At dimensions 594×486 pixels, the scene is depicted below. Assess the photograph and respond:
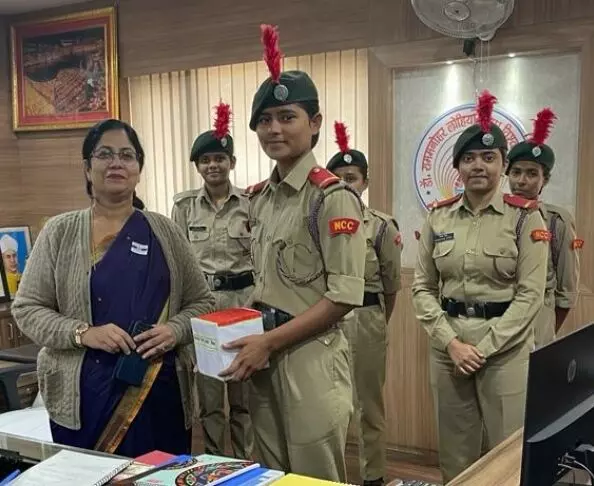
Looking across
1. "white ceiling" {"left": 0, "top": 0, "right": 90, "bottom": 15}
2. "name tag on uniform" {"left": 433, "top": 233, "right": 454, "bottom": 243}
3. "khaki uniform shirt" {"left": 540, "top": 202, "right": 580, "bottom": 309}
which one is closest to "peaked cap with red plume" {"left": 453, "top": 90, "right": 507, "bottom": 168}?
"name tag on uniform" {"left": 433, "top": 233, "right": 454, "bottom": 243}

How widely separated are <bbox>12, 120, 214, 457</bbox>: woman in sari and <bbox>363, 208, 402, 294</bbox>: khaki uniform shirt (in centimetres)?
122

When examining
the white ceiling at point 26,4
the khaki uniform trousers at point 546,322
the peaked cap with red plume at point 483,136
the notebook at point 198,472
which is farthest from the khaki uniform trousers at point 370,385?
the white ceiling at point 26,4

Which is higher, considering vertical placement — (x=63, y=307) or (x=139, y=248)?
(x=139, y=248)

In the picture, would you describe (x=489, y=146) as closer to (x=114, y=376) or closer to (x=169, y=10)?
(x=114, y=376)

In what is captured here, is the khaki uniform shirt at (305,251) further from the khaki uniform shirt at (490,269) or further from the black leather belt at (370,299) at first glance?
the black leather belt at (370,299)

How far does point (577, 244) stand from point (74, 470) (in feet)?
7.52

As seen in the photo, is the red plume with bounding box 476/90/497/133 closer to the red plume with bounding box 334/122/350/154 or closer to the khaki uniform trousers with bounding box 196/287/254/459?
the red plume with bounding box 334/122/350/154

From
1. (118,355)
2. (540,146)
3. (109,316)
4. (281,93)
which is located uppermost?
(281,93)

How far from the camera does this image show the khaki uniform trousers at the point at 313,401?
167 cm

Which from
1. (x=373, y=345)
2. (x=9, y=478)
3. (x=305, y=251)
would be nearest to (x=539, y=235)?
(x=373, y=345)

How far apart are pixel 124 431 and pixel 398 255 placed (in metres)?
1.60

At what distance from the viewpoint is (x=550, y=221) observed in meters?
2.81

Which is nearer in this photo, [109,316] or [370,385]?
[109,316]

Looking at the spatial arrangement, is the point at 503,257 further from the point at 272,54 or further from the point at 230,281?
the point at 230,281
